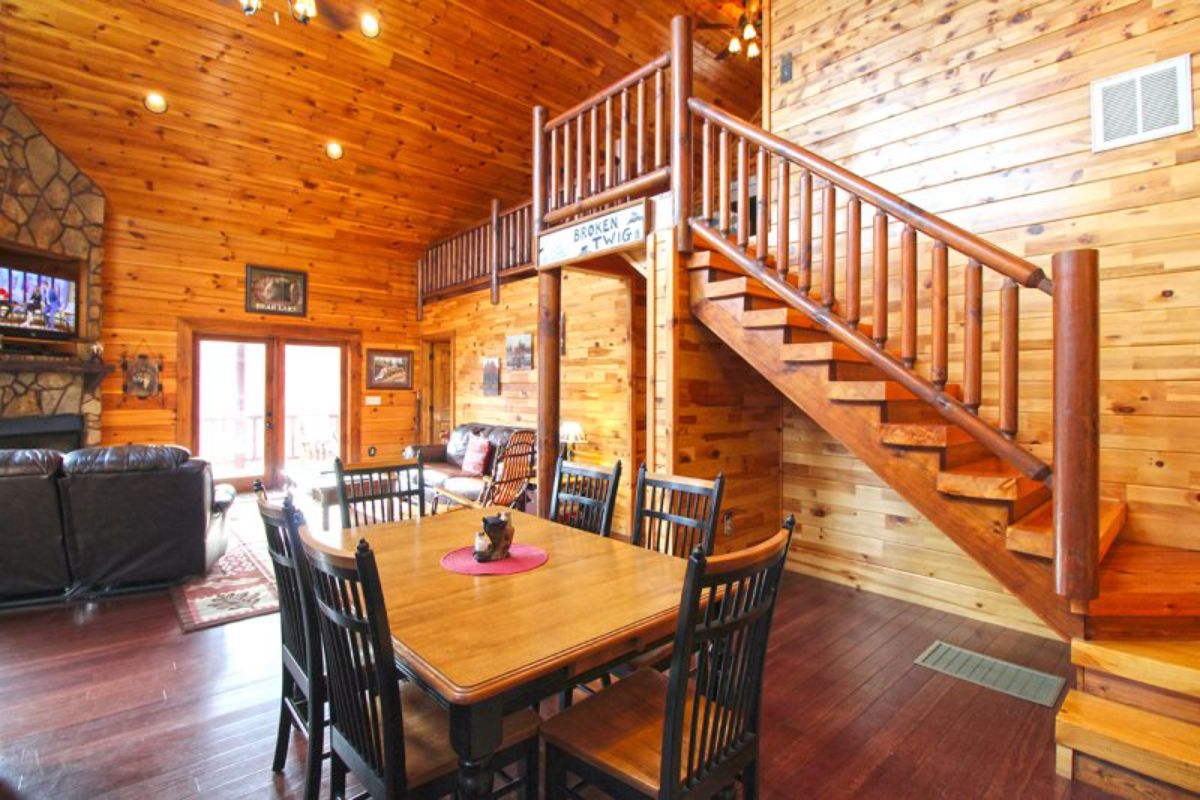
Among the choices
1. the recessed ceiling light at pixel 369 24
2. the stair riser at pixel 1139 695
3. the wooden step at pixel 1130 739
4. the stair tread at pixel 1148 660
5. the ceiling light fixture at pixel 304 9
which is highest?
the recessed ceiling light at pixel 369 24

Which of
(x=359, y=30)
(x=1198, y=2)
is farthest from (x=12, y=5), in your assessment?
(x=1198, y=2)

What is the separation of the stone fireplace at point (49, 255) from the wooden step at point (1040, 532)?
7378 mm

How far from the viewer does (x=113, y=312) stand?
20.6 feet

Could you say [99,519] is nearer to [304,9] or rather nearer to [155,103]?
[304,9]

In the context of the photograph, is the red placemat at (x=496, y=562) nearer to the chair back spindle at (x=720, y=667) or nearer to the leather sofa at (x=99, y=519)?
the chair back spindle at (x=720, y=667)

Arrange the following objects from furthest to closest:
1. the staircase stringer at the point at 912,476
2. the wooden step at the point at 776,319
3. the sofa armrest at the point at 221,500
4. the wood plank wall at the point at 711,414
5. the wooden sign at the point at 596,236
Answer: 1. the sofa armrest at the point at 221,500
2. the wooden sign at the point at 596,236
3. the wood plank wall at the point at 711,414
4. the wooden step at the point at 776,319
5. the staircase stringer at the point at 912,476

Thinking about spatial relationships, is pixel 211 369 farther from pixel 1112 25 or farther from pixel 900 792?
pixel 1112 25

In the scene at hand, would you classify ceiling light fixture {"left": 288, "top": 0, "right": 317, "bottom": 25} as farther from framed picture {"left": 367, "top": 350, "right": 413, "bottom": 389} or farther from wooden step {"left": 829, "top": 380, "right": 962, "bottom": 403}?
framed picture {"left": 367, "top": 350, "right": 413, "bottom": 389}

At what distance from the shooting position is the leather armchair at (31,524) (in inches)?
126

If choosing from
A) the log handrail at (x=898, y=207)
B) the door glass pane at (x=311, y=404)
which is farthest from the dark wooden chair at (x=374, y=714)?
A: the door glass pane at (x=311, y=404)

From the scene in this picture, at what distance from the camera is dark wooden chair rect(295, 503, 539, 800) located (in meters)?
1.23

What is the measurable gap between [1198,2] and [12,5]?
752 cm

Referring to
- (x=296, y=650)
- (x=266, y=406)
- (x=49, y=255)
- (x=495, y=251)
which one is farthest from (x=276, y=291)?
(x=296, y=650)

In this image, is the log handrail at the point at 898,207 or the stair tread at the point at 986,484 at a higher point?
the log handrail at the point at 898,207
